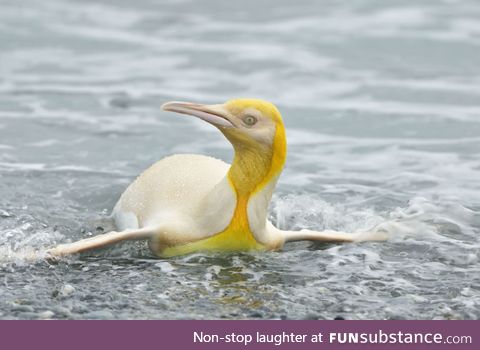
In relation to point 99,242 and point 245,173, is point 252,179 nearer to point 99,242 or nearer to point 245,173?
point 245,173

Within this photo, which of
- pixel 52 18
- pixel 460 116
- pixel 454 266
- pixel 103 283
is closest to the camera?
pixel 103 283

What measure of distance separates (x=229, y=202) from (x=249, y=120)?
0.59 m

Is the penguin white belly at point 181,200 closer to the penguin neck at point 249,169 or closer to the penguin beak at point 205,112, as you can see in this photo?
the penguin neck at point 249,169

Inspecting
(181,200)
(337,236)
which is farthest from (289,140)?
(181,200)

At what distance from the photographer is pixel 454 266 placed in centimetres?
757

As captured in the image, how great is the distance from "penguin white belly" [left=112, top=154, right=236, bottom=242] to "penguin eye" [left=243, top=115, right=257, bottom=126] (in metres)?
0.47

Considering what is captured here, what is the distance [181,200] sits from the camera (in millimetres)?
7730

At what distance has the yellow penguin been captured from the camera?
7273 mm

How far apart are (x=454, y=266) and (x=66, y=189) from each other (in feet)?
12.3

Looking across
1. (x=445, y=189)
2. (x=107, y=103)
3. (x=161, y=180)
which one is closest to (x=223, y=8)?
(x=107, y=103)

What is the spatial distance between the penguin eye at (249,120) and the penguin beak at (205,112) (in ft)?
0.33

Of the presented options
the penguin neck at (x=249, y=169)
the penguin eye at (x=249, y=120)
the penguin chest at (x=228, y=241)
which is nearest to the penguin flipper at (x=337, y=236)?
the penguin chest at (x=228, y=241)

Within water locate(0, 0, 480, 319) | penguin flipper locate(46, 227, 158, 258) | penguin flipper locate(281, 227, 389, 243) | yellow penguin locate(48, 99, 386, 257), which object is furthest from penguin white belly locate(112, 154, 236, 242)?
penguin flipper locate(281, 227, 389, 243)
